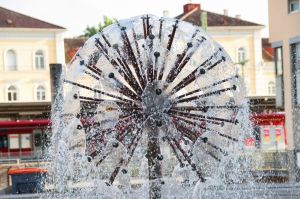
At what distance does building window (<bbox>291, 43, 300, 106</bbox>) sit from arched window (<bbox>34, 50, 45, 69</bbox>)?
29117 millimetres

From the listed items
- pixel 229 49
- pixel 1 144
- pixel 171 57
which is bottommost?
pixel 1 144

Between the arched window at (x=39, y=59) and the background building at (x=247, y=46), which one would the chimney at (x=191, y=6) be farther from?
the arched window at (x=39, y=59)

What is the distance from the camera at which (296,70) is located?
93.6 feet

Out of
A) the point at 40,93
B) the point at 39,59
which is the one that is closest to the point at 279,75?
the point at 40,93

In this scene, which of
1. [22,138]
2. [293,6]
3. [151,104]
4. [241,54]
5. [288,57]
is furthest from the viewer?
[241,54]

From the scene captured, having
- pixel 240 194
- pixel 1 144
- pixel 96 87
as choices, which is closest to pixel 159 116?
pixel 96 87

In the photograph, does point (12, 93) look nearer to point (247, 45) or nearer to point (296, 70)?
point (247, 45)

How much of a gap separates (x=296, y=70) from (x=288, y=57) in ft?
2.64

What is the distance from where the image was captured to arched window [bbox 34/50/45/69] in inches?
2124

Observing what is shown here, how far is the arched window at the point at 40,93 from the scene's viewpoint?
54.0 m

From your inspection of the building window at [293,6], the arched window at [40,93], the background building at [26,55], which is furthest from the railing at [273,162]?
the arched window at [40,93]

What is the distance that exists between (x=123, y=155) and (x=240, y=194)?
5508 mm

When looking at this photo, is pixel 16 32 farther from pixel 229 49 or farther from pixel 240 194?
pixel 240 194

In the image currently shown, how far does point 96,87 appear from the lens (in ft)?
33.1
